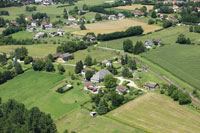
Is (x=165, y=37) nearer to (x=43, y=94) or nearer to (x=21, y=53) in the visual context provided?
(x=21, y=53)

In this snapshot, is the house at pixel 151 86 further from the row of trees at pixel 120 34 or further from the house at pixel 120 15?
the house at pixel 120 15

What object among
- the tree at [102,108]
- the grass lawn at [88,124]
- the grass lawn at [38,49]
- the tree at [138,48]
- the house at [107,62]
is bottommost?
the grass lawn at [88,124]

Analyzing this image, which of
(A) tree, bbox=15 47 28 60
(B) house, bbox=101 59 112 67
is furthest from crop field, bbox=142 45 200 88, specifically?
(A) tree, bbox=15 47 28 60

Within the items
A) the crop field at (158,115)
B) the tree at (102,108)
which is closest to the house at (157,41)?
the crop field at (158,115)

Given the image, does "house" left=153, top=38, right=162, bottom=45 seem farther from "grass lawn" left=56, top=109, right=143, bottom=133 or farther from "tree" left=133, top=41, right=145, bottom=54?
"grass lawn" left=56, top=109, right=143, bottom=133

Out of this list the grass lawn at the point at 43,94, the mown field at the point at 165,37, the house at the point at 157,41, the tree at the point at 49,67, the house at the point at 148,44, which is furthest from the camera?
the mown field at the point at 165,37

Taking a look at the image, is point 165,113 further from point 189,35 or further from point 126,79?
point 189,35

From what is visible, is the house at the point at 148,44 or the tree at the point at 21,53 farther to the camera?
the house at the point at 148,44
